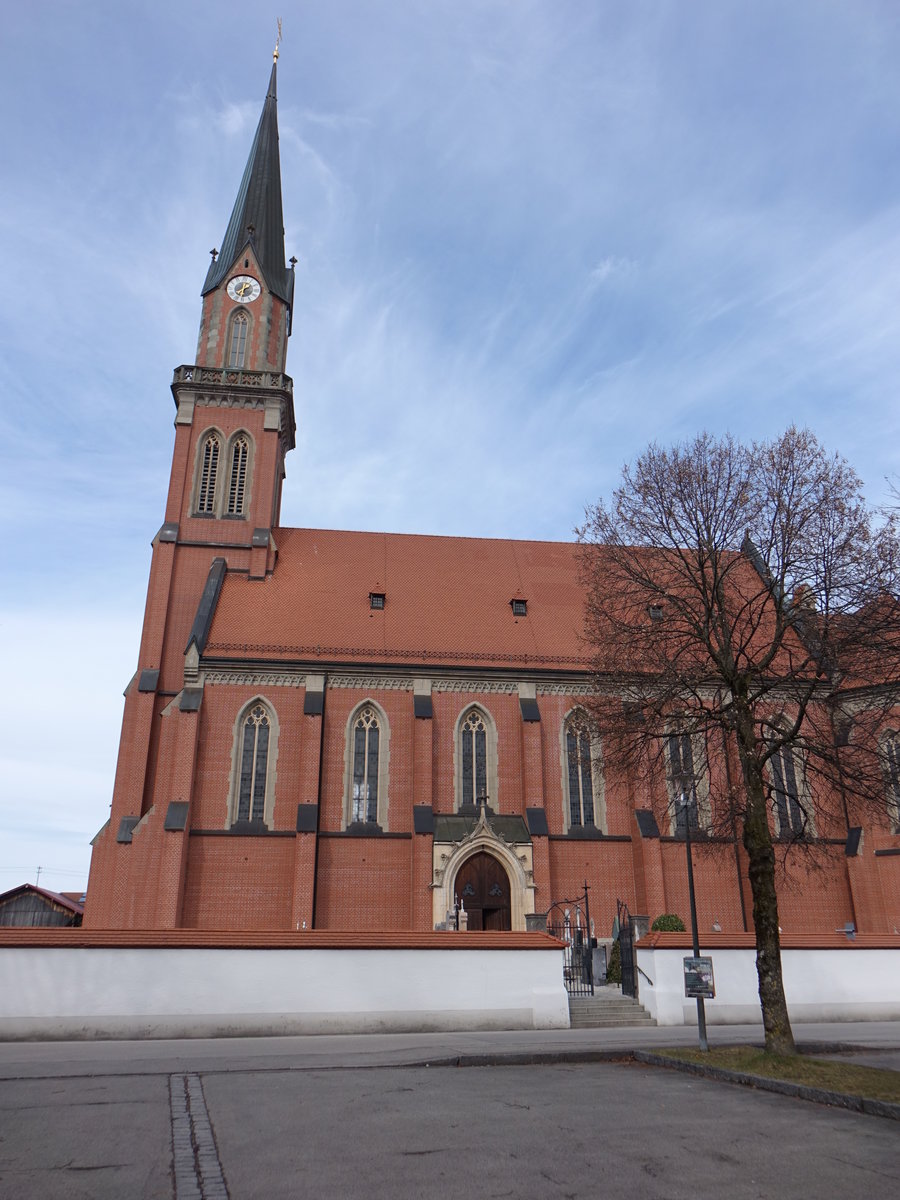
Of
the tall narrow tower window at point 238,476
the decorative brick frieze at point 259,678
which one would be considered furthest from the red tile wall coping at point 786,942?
the tall narrow tower window at point 238,476

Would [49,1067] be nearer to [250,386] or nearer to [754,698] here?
[754,698]

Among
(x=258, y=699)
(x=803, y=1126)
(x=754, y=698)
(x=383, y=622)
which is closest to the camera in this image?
(x=803, y=1126)

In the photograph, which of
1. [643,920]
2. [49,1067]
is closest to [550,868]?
[643,920]

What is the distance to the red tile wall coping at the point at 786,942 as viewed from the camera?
19188 mm

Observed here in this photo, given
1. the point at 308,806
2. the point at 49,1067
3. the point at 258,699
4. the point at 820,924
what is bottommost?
the point at 49,1067

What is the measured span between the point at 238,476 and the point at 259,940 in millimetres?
20859

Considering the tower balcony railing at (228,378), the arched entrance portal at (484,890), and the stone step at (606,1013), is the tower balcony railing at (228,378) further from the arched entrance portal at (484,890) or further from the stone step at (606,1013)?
the stone step at (606,1013)

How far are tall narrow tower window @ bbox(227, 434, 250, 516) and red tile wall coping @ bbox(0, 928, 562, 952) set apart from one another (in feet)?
63.4

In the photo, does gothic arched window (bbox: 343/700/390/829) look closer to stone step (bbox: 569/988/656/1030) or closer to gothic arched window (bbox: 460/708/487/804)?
gothic arched window (bbox: 460/708/487/804)

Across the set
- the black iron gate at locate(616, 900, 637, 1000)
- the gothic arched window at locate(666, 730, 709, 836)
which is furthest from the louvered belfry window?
the gothic arched window at locate(666, 730, 709, 836)

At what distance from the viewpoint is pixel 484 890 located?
27500mm

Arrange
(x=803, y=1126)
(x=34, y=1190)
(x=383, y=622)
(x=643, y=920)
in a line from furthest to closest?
(x=383, y=622), (x=643, y=920), (x=803, y=1126), (x=34, y=1190)

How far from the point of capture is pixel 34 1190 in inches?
254

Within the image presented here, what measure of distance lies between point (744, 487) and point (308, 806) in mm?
16974
